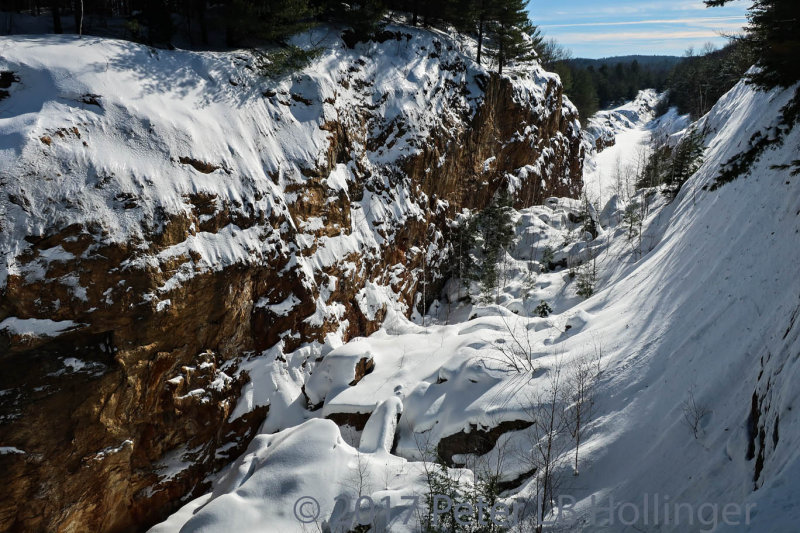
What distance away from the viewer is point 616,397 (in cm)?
1015

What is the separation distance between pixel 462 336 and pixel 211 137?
1103 cm

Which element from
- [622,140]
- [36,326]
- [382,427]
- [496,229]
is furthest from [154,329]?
[622,140]

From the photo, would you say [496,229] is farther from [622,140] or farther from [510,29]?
[622,140]

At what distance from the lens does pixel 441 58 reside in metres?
26.5

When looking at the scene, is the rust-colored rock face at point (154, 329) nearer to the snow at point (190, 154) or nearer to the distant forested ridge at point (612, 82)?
the snow at point (190, 154)

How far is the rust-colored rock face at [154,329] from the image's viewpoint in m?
9.45

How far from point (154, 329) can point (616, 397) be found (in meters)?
11.8

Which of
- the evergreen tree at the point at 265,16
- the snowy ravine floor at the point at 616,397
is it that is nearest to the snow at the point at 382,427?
the snowy ravine floor at the point at 616,397

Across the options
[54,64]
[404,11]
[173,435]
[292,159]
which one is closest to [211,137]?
[292,159]

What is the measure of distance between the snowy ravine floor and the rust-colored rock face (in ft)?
3.55

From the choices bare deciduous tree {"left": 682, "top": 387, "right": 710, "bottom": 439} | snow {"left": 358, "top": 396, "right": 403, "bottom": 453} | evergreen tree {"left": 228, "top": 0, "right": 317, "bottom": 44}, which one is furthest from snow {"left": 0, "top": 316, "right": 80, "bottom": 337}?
bare deciduous tree {"left": 682, "top": 387, "right": 710, "bottom": 439}

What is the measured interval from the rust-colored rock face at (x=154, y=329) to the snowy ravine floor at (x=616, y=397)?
1.08m

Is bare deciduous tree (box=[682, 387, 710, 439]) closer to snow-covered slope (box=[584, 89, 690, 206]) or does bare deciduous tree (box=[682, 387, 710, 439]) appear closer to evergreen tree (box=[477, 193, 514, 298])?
evergreen tree (box=[477, 193, 514, 298])

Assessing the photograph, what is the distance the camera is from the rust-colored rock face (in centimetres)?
945
